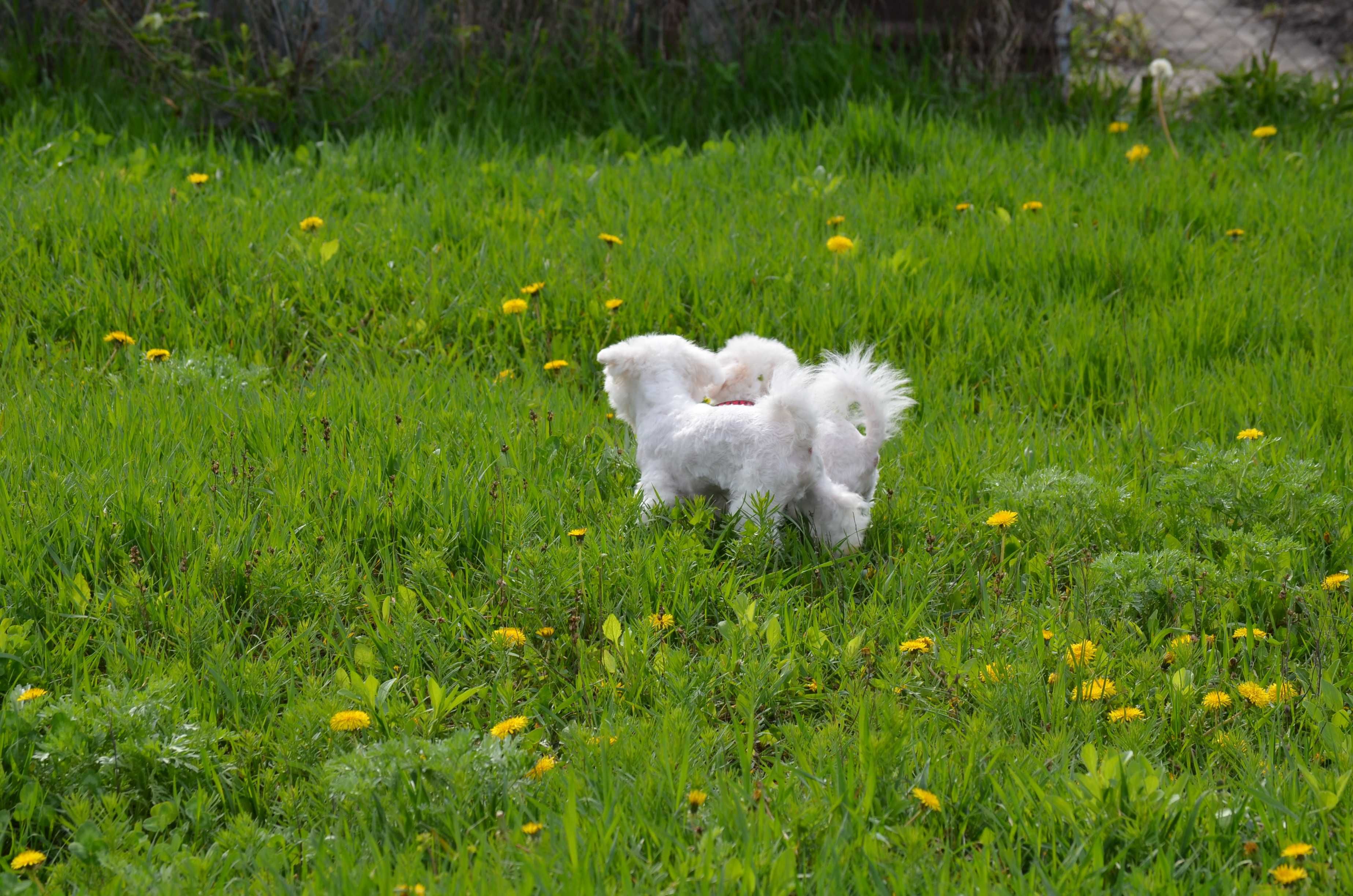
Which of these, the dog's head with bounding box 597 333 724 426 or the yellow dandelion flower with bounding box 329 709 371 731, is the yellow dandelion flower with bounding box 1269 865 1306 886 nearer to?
the yellow dandelion flower with bounding box 329 709 371 731

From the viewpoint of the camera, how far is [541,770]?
2.41 m

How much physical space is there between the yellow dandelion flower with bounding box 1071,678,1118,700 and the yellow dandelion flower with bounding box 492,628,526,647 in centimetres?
124

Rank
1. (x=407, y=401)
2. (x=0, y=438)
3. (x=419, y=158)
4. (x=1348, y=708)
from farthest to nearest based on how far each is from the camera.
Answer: (x=419, y=158)
(x=407, y=401)
(x=0, y=438)
(x=1348, y=708)

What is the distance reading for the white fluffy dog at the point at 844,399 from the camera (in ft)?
11.1

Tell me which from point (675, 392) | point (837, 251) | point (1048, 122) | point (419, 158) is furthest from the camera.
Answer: point (1048, 122)

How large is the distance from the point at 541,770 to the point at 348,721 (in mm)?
418

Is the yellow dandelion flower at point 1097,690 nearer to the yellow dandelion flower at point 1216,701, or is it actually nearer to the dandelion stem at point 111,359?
the yellow dandelion flower at point 1216,701

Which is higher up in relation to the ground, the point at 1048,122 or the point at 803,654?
the point at 1048,122

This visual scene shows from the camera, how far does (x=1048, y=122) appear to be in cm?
665

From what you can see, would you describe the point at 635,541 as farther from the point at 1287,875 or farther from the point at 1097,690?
the point at 1287,875

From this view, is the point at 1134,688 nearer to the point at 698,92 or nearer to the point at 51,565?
the point at 51,565

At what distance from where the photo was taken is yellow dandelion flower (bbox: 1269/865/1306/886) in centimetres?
201

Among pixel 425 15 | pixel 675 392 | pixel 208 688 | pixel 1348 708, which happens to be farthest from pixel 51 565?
pixel 425 15

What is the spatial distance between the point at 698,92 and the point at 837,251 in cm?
232
